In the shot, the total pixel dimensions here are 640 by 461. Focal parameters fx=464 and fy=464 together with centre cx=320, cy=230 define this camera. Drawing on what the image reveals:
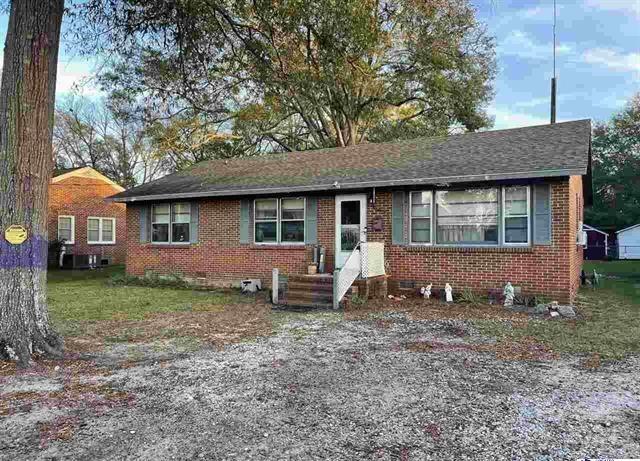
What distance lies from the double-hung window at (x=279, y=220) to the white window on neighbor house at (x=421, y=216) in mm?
2991

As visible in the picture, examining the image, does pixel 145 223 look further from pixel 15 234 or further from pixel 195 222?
pixel 15 234

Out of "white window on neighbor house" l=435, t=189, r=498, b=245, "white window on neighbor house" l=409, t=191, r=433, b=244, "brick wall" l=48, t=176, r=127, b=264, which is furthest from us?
"brick wall" l=48, t=176, r=127, b=264

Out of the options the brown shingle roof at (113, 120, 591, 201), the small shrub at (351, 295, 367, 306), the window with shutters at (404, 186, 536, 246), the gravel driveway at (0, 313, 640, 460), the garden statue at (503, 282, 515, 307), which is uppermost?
the brown shingle roof at (113, 120, 591, 201)

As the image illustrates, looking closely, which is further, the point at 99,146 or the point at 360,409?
the point at 99,146

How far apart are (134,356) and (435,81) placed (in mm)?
19467

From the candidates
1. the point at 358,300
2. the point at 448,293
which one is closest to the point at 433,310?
the point at 448,293

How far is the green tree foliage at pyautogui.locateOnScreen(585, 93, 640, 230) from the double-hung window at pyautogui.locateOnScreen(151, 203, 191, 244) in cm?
3749

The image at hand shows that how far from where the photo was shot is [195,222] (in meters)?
13.9

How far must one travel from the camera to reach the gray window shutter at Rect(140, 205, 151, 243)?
48.6 ft

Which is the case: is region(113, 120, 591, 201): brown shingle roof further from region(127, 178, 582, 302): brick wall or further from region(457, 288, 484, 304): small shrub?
region(457, 288, 484, 304): small shrub

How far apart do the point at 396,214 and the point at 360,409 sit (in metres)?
7.51

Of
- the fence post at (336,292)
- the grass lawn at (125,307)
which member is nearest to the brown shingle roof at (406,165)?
the fence post at (336,292)

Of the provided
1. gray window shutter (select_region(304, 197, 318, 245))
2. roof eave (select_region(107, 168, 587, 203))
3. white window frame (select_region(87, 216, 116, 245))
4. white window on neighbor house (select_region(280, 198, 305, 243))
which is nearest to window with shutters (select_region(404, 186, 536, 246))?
roof eave (select_region(107, 168, 587, 203))

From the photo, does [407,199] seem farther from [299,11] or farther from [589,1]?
[589,1]
